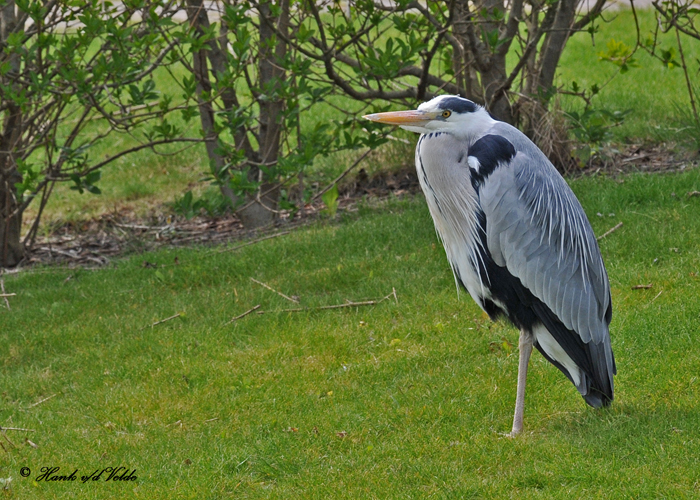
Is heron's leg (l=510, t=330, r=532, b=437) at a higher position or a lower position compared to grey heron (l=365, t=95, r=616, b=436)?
lower

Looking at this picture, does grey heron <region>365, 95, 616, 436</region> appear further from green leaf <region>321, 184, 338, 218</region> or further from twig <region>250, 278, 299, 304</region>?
green leaf <region>321, 184, 338, 218</region>

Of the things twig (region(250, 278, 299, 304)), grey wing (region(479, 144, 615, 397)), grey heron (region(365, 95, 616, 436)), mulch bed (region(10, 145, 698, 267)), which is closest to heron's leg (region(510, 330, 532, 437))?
grey heron (region(365, 95, 616, 436))

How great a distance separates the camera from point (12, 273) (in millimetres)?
7559

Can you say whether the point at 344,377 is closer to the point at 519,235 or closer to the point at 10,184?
the point at 519,235

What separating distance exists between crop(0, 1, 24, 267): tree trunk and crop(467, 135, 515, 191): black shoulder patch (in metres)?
4.61

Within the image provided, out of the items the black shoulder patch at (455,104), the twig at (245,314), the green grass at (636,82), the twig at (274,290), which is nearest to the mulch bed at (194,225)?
the green grass at (636,82)

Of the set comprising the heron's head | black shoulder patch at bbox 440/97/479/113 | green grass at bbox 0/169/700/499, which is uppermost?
black shoulder patch at bbox 440/97/479/113

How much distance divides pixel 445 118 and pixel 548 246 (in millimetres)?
869

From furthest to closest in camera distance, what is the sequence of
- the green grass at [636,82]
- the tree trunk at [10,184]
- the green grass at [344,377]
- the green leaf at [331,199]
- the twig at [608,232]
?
the green grass at [636,82], the green leaf at [331,199], the tree trunk at [10,184], the twig at [608,232], the green grass at [344,377]

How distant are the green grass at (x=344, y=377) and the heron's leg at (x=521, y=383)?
66mm

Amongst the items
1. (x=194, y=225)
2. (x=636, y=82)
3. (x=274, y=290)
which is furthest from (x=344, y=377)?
(x=636, y=82)

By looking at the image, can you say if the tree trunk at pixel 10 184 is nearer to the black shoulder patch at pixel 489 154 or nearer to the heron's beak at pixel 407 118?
the heron's beak at pixel 407 118

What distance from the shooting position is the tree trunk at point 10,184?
24.5 feet

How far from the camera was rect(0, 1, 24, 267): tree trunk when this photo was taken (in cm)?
747
